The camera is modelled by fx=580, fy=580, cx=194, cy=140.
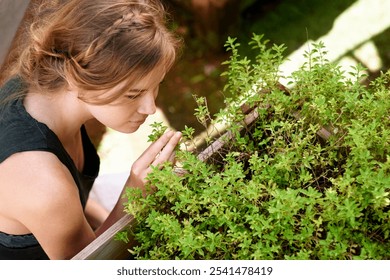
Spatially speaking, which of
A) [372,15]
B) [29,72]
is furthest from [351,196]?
[372,15]

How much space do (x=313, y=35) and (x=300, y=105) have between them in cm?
199

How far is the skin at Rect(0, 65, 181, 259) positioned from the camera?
1.87 metres

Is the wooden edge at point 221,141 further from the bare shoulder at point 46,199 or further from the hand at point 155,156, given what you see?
the bare shoulder at point 46,199

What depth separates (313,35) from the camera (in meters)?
3.61

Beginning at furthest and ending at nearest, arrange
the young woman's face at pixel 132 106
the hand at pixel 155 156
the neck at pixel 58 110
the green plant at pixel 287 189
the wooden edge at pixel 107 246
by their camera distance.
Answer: the neck at pixel 58 110 < the young woman's face at pixel 132 106 < the hand at pixel 155 156 < the wooden edge at pixel 107 246 < the green plant at pixel 287 189

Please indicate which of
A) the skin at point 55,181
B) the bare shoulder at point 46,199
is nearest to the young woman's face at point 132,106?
the skin at point 55,181

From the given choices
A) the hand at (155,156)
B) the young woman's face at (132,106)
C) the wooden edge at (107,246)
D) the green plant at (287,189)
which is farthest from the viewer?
the young woman's face at (132,106)

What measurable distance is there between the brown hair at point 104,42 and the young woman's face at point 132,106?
0.03 meters

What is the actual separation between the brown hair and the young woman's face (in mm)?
28

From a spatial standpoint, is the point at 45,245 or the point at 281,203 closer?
the point at 281,203

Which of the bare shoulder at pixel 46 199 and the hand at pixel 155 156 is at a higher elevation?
the hand at pixel 155 156

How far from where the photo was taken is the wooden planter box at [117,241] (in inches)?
60.8

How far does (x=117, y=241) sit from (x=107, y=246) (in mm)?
32
